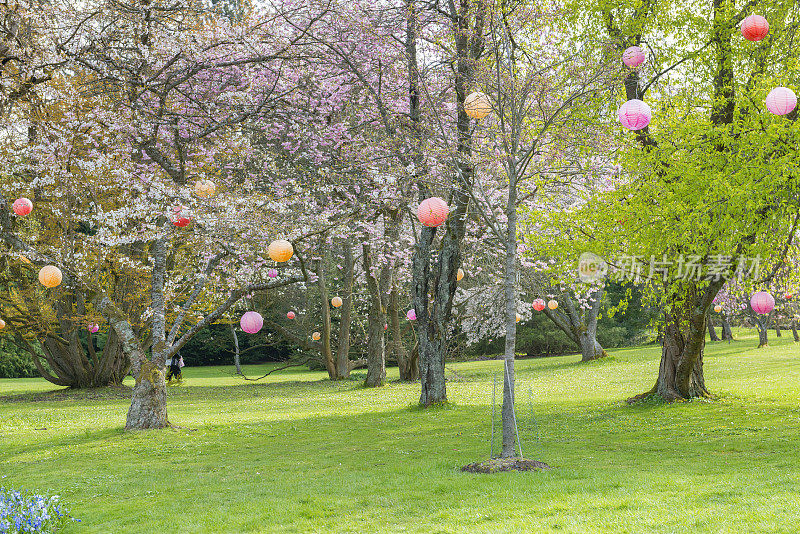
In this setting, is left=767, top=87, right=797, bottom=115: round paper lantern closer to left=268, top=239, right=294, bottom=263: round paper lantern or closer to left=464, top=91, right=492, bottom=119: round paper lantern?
left=464, top=91, right=492, bottom=119: round paper lantern

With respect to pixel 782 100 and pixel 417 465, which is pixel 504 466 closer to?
pixel 417 465

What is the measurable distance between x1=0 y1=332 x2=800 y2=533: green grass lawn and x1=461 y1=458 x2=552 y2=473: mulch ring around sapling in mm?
250

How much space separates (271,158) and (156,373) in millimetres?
6521

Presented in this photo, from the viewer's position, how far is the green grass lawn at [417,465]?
6016mm

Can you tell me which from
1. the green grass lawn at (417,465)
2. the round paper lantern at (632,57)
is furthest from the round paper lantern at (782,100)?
the green grass lawn at (417,465)

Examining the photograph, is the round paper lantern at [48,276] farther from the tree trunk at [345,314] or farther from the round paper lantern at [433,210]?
the tree trunk at [345,314]

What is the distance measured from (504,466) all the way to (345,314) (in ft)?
62.3

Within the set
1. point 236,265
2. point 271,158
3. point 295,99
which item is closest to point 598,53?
point 295,99

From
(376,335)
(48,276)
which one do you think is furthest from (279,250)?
(376,335)

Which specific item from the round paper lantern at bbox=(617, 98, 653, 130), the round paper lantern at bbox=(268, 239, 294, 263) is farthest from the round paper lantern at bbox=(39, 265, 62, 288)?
the round paper lantern at bbox=(617, 98, 653, 130)

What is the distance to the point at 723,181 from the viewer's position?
1070 cm

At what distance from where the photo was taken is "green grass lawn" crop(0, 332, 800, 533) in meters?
6.02

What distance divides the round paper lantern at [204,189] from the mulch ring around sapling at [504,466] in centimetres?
686

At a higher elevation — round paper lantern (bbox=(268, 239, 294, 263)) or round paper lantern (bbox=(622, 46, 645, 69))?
round paper lantern (bbox=(622, 46, 645, 69))
